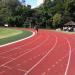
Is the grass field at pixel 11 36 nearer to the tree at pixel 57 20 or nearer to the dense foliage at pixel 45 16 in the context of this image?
the tree at pixel 57 20

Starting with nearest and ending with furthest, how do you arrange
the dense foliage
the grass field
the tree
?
the grass field, the tree, the dense foliage

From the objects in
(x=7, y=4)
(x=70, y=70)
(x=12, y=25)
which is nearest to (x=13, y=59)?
(x=70, y=70)

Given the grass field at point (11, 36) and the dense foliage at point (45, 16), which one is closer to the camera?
the grass field at point (11, 36)

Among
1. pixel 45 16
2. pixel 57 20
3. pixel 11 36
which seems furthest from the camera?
pixel 45 16

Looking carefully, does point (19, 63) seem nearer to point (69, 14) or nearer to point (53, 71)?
point (53, 71)

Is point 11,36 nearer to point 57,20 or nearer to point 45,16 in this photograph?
point 57,20

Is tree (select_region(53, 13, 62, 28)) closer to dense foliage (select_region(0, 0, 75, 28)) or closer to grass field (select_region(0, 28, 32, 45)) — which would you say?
dense foliage (select_region(0, 0, 75, 28))

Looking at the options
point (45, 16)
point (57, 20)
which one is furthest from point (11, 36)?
point (45, 16)

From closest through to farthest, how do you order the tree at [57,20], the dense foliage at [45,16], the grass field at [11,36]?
the grass field at [11,36]
the tree at [57,20]
the dense foliage at [45,16]

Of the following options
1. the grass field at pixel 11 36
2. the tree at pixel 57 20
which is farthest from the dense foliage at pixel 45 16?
the grass field at pixel 11 36

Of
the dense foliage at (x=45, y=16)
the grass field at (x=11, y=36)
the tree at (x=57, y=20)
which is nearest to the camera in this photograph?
the grass field at (x=11, y=36)

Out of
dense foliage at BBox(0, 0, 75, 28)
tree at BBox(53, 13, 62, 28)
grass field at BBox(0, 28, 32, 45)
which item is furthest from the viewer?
dense foliage at BBox(0, 0, 75, 28)

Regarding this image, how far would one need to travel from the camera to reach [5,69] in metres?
16.0

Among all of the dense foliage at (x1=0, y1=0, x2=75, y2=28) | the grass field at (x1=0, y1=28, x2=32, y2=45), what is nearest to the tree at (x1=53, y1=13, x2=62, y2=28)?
the dense foliage at (x1=0, y1=0, x2=75, y2=28)
